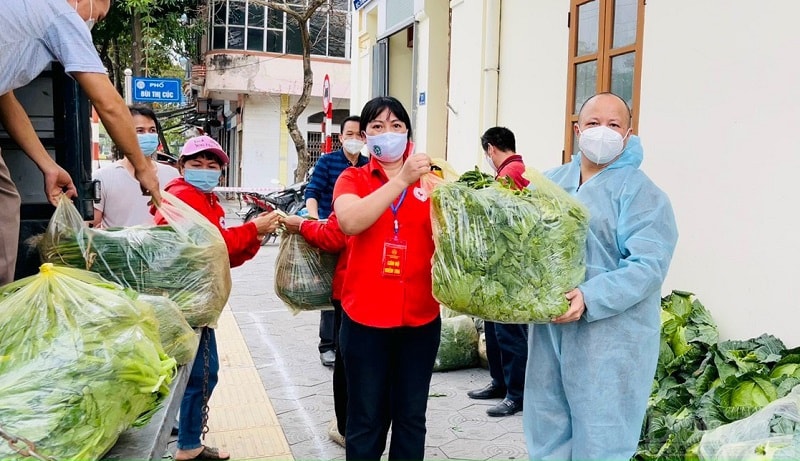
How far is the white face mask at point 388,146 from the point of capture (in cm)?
266

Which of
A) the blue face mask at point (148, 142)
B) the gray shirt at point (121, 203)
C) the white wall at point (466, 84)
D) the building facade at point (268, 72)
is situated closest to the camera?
the gray shirt at point (121, 203)

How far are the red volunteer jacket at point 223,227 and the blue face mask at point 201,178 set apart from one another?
26mm

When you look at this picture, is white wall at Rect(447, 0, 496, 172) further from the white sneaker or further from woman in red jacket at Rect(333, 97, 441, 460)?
woman in red jacket at Rect(333, 97, 441, 460)

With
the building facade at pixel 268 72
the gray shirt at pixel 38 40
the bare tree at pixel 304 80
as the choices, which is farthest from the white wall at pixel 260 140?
the gray shirt at pixel 38 40

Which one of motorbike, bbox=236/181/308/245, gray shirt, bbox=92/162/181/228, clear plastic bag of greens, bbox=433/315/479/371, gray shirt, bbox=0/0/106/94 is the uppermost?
gray shirt, bbox=0/0/106/94

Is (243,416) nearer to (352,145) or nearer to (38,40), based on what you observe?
(352,145)

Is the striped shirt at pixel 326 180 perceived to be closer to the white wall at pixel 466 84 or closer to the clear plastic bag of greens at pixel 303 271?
the clear plastic bag of greens at pixel 303 271

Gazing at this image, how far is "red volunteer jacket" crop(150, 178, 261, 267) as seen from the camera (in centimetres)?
307

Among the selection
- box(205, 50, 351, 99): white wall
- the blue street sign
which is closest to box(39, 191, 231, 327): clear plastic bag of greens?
the blue street sign

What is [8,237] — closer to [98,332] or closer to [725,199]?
[98,332]

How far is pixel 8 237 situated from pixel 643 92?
386 cm

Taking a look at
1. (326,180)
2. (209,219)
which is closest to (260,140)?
(326,180)

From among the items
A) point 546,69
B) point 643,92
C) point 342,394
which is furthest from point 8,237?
point 546,69

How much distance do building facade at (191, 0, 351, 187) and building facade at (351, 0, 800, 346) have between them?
16278 millimetres
